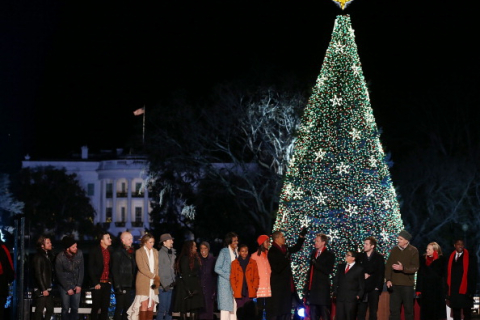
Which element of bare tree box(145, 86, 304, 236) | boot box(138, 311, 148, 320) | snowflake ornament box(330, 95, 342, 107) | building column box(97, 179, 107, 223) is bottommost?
boot box(138, 311, 148, 320)

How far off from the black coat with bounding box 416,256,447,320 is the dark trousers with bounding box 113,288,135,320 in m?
5.69

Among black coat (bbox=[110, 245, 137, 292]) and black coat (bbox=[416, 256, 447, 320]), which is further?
black coat (bbox=[416, 256, 447, 320])

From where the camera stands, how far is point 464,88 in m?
53.9

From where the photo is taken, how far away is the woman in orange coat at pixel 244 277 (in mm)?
17688

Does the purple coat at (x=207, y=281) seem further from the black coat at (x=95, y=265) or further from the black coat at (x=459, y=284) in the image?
the black coat at (x=459, y=284)

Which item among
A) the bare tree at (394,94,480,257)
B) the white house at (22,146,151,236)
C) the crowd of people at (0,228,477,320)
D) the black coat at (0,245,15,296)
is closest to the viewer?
the black coat at (0,245,15,296)

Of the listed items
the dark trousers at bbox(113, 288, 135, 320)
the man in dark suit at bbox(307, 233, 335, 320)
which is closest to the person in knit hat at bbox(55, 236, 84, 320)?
the dark trousers at bbox(113, 288, 135, 320)

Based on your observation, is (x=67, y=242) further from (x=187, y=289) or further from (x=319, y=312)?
(x=319, y=312)

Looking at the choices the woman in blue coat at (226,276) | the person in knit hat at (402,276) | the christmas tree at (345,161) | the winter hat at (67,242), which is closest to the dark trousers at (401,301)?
the person in knit hat at (402,276)

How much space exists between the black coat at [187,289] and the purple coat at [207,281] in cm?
49

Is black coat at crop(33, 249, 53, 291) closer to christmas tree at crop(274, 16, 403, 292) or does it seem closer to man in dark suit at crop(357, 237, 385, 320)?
man in dark suit at crop(357, 237, 385, 320)

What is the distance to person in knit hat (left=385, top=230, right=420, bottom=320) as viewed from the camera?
1792cm

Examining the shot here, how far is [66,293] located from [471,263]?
7.53 meters

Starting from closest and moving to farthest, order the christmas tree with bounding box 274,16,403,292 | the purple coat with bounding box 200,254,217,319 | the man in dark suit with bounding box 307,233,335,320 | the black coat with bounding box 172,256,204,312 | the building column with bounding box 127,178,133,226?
the man in dark suit with bounding box 307,233,335,320 → the black coat with bounding box 172,256,204,312 → the purple coat with bounding box 200,254,217,319 → the christmas tree with bounding box 274,16,403,292 → the building column with bounding box 127,178,133,226
